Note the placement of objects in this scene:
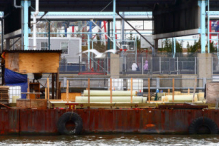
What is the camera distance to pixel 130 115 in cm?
3434

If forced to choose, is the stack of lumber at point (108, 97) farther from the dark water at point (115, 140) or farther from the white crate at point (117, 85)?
the white crate at point (117, 85)

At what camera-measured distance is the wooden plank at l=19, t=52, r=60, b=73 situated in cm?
3647

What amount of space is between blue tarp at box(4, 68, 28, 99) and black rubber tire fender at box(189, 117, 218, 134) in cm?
1174

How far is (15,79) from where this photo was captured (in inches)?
1448

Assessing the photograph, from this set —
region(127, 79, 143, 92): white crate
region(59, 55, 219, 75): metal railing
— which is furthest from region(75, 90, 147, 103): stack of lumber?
region(59, 55, 219, 75): metal railing

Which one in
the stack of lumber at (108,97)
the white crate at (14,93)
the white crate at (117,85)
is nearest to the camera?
the white crate at (14,93)

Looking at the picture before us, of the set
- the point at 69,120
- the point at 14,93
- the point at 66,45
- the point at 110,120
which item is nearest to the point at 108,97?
the point at 110,120

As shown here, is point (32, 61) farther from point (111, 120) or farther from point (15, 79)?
point (111, 120)

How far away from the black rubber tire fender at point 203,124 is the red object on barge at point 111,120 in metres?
0.31

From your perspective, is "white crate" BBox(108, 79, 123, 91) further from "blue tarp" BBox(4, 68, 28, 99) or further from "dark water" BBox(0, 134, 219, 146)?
"dark water" BBox(0, 134, 219, 146)

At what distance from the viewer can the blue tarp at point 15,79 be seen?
3650 centimetres

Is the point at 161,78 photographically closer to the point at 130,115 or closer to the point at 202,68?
the point at 202,68

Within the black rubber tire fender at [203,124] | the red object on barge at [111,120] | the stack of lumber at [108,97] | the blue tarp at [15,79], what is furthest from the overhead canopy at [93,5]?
the black rubber tire fender at [203,124]

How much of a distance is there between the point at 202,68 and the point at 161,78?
4503 mm
